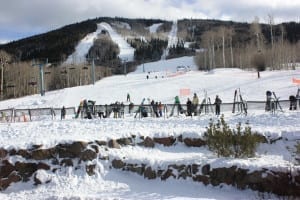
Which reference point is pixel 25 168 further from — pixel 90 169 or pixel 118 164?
pixel 118 164

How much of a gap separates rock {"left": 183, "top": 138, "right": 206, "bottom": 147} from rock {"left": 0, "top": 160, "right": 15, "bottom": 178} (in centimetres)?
640

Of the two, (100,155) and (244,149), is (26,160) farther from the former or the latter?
(244,149)

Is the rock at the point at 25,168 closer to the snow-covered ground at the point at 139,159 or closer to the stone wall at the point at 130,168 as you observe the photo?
the stone wall at the point at 130,168

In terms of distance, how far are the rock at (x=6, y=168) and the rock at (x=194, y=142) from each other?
6.40 meters

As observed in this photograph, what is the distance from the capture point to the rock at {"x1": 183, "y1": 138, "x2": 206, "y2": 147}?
17375mm

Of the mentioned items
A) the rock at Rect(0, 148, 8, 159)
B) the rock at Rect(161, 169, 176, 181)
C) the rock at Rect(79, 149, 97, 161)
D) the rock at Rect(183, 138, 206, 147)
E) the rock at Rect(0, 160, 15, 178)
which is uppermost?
the rock at Rect(183, 138, 206, 147)

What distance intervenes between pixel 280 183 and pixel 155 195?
143 inches

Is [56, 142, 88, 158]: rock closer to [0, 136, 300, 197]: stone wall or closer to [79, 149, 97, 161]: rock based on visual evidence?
[0, 136, 300, 197]: stone wall

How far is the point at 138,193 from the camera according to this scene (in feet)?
47.0

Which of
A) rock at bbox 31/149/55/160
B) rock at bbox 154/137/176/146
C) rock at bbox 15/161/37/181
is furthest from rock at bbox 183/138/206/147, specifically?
rock at bbox 15/161/37/181

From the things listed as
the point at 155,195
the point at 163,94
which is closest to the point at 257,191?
the point at 155,195

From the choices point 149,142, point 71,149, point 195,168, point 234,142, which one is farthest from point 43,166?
point 234,142

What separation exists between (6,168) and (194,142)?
6.88 m

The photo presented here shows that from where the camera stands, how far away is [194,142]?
17.5 metres
